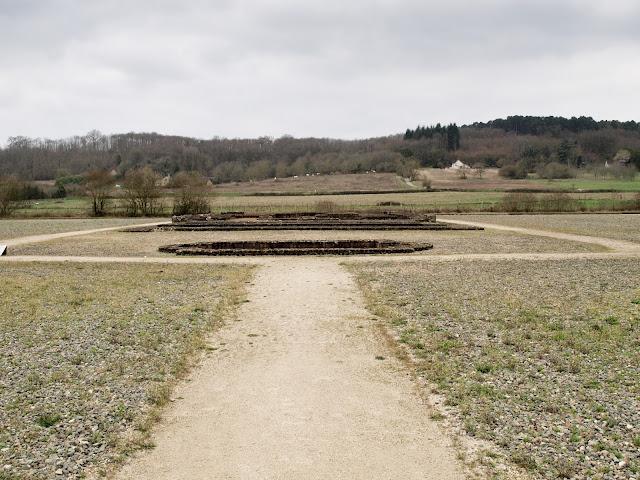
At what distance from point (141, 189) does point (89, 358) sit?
47.1 meters

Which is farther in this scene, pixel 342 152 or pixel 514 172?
pixel 342 152

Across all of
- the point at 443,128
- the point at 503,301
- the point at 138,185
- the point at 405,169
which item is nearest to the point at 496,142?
the point at 443,128

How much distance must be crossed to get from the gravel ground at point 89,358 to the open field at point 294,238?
8642 millimetres

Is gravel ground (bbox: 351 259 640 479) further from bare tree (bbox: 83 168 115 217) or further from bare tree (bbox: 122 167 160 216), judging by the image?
bare tree (bbox: 83 168 115 217)

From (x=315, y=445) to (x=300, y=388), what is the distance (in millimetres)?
1733

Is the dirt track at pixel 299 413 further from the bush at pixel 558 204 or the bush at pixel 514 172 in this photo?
the bush at pixel 514 172

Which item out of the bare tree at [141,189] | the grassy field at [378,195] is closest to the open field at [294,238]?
the bare tree at [141,189]

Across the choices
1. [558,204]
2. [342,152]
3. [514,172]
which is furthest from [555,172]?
[342,152]

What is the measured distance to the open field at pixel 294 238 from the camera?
24.0 m

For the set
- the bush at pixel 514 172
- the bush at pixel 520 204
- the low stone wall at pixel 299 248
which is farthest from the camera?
the bush at pixel 514 172

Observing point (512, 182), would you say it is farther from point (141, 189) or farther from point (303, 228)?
point (303, 228)

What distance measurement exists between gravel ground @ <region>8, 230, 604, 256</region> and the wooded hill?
76.6 meters

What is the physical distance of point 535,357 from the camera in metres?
8.70

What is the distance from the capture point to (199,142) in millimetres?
169750
